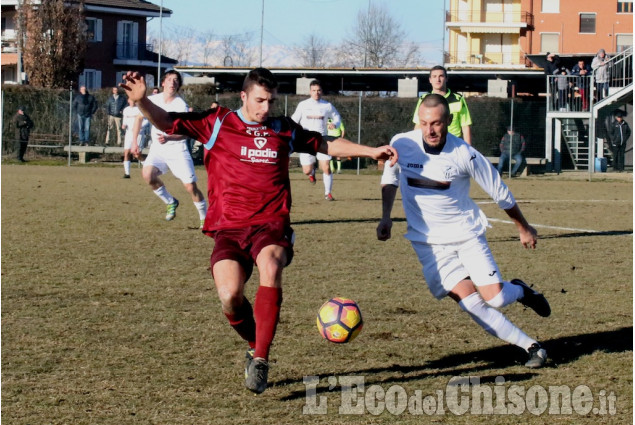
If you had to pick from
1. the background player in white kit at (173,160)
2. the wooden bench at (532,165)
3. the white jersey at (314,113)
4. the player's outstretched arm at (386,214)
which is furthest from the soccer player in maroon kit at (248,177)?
the wooden bench at (532,165)

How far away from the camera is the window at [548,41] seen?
2680 inches

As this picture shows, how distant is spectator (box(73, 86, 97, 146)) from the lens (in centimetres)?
3123

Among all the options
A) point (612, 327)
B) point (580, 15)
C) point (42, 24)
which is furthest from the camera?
point (580, 15)

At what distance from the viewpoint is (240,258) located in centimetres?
562

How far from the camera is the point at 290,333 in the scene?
6.67 meters

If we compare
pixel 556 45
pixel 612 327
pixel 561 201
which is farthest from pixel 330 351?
pixel 556 45

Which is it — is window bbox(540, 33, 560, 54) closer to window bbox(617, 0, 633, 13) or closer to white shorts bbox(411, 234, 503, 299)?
window bbox(617, 0, 633, 13)

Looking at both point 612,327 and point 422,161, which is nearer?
point 422,161

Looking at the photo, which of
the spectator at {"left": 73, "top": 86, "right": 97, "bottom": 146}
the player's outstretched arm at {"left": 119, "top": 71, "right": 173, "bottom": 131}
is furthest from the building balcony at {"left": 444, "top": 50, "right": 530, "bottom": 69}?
the player's outstretched arm at {"left": 119, "top": 71, "right": 173, "bottom": 131}

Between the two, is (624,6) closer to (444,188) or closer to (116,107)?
(116,107)

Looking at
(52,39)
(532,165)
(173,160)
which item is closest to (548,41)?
(52,39)

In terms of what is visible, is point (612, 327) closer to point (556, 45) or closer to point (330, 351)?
point (330, 351)

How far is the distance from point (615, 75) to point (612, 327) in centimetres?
2441

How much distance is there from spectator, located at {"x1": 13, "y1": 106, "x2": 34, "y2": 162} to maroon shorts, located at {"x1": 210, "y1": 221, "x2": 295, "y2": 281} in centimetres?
2667
